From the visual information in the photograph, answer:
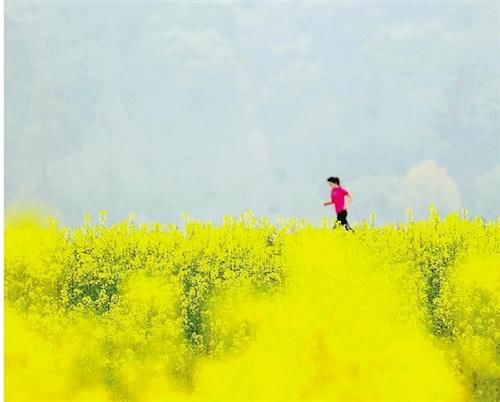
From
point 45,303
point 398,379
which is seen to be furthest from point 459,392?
point 45,303

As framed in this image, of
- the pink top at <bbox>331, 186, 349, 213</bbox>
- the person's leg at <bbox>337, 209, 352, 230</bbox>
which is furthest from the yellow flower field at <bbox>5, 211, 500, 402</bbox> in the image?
the pink top at <bbox>331, 186, 349, 213</bbox>

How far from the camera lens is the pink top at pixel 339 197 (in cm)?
754

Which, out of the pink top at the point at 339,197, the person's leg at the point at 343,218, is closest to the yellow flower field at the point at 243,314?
the person's leg at the point at 343,218

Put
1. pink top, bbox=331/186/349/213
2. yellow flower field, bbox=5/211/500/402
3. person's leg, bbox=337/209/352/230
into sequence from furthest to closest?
1. pink top, bbox=331/186/349/213
2. person's leg, bbox=337/209/352/230
3. yellow flower field, bbox=5/211/500/402

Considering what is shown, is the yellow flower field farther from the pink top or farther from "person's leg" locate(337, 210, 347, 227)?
the pink top

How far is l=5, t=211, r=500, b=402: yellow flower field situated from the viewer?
6.68m

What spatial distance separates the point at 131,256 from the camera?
7059mm

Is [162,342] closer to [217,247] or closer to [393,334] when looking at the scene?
[217,247]

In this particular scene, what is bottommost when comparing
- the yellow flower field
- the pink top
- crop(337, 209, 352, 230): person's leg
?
the yellow flower field

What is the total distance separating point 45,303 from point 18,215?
73 cm

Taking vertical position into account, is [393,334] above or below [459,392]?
above

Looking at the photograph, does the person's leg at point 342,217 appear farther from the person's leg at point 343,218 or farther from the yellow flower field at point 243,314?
the yellow flower field at point 243,314

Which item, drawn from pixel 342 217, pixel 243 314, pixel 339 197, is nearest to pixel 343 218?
pixel 342 217

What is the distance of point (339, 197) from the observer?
765 cm
